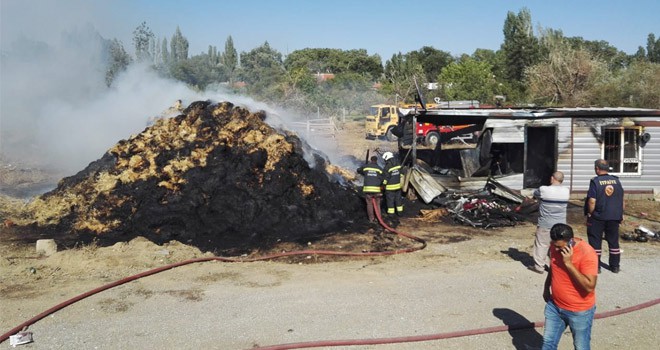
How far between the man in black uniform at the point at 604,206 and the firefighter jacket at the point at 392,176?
461 cm

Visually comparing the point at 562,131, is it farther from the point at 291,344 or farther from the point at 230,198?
the point at 291,344

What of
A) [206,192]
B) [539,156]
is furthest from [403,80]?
[206,192]

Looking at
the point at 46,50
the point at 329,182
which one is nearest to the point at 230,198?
the point at 329,182

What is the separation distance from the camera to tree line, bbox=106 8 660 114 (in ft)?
97.0

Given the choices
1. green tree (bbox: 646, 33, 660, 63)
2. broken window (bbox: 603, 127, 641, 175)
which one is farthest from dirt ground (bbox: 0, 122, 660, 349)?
green tree (bbox: 646, 33, 660, 63)

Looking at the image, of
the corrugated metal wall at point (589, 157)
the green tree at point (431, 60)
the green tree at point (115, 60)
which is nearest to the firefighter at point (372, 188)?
the corrugated metal wall at point (589, 157)

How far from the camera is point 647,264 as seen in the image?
870 centimetres

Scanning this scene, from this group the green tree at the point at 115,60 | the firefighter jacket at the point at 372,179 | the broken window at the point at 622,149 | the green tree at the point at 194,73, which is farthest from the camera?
the green tree at the point at 194,73

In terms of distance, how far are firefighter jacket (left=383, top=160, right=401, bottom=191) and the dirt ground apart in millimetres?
901

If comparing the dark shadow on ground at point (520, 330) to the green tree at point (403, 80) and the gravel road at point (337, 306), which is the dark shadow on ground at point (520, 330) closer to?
the gravel road at point (337, 306)

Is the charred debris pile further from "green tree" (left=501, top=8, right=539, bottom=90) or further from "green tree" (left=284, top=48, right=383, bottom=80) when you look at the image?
"green tree" (left=284, top=48, right=383, bottom=80)

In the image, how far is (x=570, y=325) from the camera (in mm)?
4379

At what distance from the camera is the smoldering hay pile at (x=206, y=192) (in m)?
10.2

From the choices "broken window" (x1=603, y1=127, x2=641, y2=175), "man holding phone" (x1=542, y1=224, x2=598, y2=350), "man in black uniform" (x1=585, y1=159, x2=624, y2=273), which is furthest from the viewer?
"broken window" (x1=603, y1=127, x2=641, y2=175)
